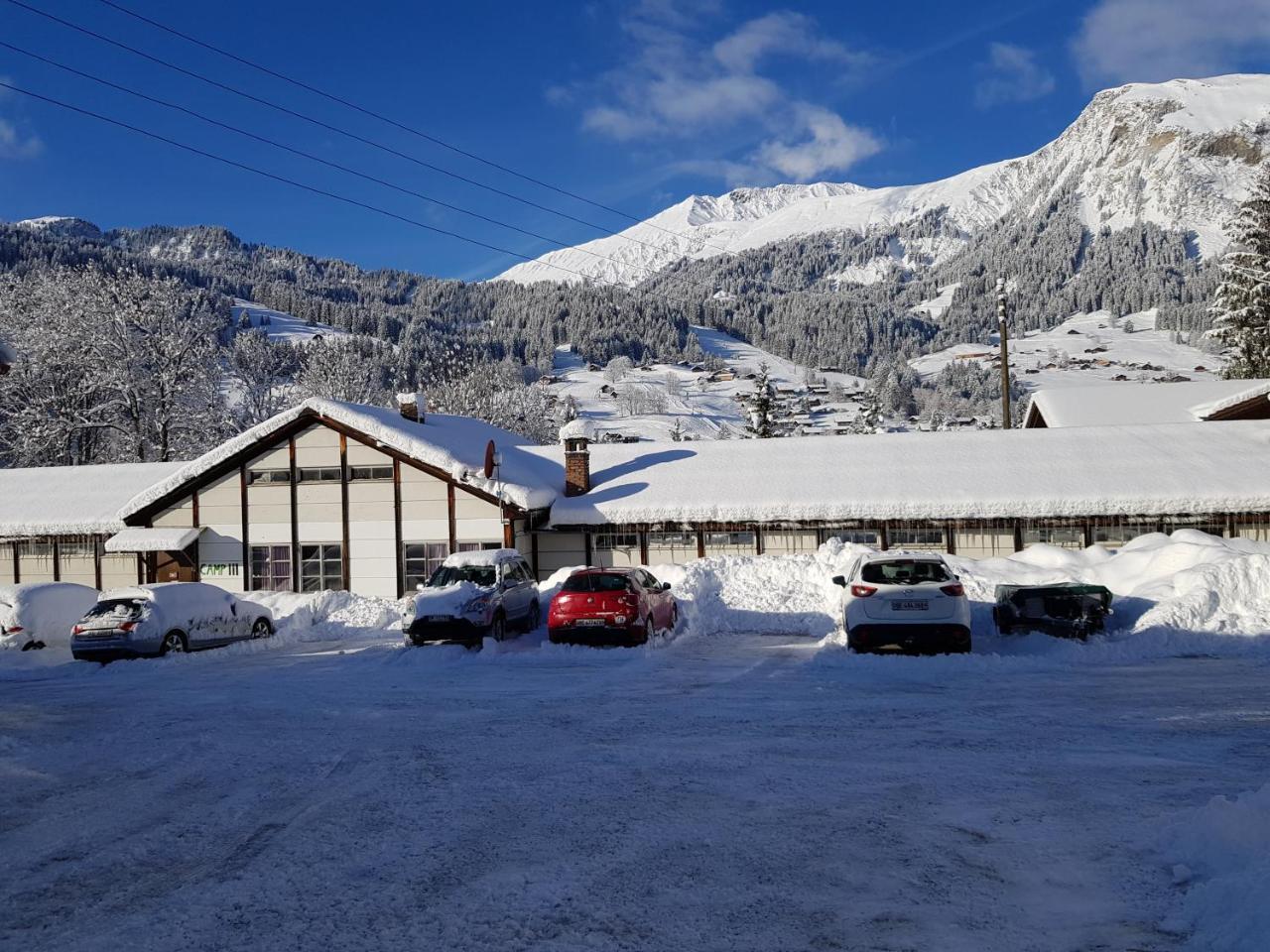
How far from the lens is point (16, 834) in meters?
7.03

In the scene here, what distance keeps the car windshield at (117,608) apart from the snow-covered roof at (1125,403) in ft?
98.3

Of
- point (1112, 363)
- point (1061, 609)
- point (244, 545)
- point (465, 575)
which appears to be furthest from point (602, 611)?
point (1112, 363)

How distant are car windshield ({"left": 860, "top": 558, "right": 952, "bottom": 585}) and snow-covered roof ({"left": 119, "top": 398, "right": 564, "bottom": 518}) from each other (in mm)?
11621

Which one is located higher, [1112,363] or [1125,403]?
[1112,363]

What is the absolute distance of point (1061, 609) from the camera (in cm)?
1571

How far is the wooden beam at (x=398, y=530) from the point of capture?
25.8 metres

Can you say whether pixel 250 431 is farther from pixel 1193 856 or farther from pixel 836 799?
pixel 1193 856

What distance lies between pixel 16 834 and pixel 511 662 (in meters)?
8.61

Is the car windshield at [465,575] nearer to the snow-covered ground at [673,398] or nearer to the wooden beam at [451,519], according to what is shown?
the wooden beam at [451,519]

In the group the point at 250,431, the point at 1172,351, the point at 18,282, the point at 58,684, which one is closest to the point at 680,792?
the point at 58,684

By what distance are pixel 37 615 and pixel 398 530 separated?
359 inches

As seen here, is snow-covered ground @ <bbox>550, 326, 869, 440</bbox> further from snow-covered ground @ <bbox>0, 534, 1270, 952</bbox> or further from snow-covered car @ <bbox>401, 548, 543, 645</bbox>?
snow-covered ground @ <bbox>0, 534, 1270, 952</bbox>

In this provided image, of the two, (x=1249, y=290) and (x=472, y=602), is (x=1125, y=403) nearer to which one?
(x=1249, y=290)

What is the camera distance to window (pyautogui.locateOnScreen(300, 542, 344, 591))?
26.3m
